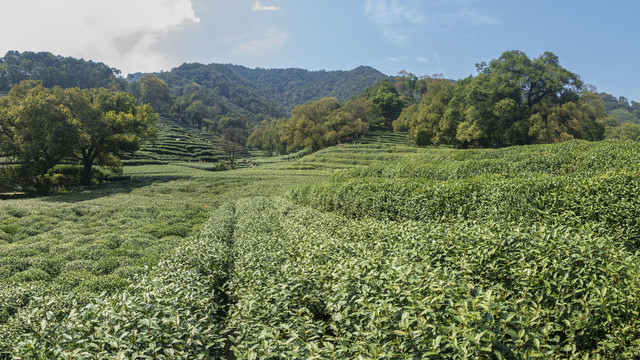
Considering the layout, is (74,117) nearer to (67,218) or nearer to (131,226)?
(67,218)

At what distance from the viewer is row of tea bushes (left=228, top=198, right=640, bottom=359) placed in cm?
322

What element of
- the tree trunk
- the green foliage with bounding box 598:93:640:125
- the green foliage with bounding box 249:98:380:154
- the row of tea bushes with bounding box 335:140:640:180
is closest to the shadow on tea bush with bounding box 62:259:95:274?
the row of tea bushes with bounding box 335:140:640:180

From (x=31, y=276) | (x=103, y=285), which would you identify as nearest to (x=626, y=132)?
(x=103, y=285)

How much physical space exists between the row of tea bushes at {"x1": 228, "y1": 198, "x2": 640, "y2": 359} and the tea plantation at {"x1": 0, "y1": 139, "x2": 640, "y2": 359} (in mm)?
32

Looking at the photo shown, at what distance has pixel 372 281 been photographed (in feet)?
14.9

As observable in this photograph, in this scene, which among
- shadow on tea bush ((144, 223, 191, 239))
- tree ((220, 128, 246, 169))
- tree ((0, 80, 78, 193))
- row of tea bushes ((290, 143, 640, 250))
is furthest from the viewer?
tree ((220, 128, 246, 169))

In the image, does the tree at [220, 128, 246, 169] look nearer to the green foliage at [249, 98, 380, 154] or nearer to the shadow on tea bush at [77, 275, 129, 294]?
the green foliage at [249, 98, 380, 154]

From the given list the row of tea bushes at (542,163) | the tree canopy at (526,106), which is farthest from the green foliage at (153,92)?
the row of tea bushes at (542,163)

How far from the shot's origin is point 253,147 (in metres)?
125

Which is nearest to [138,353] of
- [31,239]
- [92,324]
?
[92,324]

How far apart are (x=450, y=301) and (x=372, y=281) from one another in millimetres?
1327

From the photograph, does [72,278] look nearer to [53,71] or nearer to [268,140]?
[268,140]

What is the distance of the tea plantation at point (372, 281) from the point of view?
345 centimetres

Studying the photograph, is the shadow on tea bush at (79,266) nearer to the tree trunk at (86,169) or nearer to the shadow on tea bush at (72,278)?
the shadow on tea bush at (72,278)
